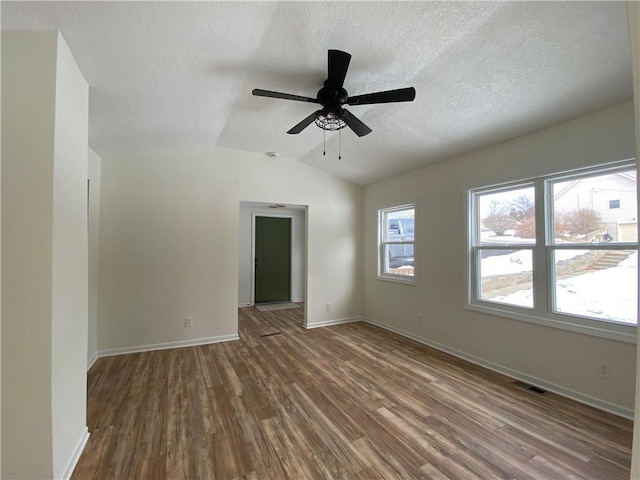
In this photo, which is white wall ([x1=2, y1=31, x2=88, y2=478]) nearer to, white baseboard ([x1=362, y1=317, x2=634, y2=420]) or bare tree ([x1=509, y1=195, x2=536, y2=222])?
white baseboard ([x1=362, y1=317, x2=634, y2=420])

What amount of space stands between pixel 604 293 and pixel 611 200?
2.55 feet

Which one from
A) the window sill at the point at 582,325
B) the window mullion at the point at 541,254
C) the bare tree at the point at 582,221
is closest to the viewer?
the window sill at the point at 582,325

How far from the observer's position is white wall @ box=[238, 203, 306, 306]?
5840 millimetres

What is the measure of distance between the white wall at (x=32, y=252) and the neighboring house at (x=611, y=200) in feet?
12.5

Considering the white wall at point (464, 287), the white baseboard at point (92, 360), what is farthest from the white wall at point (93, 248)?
the white wall at point (464, 287)

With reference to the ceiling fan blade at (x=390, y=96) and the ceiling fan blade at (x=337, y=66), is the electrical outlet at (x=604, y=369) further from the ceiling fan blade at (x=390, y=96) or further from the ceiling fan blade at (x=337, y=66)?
the ceiling fan blade at (x=337, y=66)

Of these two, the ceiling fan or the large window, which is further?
the large window

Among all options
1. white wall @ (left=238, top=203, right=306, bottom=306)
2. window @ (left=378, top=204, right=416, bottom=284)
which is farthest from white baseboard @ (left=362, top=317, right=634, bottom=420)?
white wall @ (left=238, top=203, right=306, bottom=306)

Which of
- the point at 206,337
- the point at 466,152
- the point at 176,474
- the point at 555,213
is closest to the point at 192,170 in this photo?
the point at 206,337

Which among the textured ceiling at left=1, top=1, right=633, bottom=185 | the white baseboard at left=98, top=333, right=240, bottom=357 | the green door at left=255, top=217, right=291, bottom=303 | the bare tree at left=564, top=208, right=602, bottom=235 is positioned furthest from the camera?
the green door at left=255, top=217, right=291, bottom=303

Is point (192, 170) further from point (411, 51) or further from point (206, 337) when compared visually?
point (411, 51)

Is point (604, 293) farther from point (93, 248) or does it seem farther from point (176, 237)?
point (93, 248)

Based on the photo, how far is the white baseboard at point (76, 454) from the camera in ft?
4.91

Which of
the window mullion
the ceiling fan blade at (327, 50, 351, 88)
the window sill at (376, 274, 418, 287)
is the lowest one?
the window sill at (376, 274, 418, 287)
